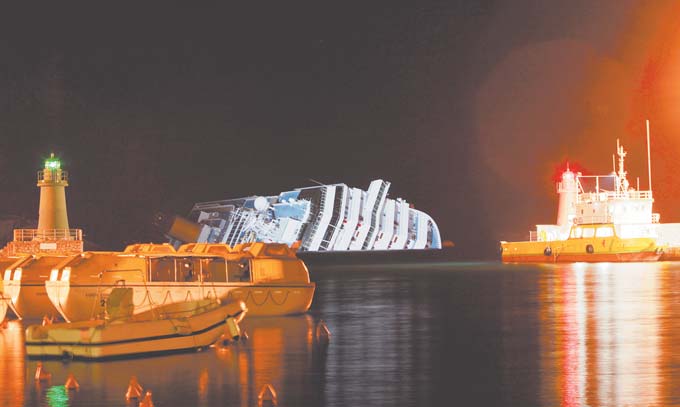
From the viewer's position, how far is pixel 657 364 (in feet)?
62.7

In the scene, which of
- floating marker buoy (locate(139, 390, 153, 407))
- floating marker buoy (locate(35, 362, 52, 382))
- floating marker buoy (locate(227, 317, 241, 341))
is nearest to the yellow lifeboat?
floating marker buoy (locate(227, 317, 241, 341))

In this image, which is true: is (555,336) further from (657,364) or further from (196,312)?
(196,312)

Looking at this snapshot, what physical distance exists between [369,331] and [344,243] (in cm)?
10802

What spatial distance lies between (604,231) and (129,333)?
61271 millimetres

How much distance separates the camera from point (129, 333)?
20.6m

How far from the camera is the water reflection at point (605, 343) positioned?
53.0 ft

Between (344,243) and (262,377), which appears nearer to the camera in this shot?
(262,377)

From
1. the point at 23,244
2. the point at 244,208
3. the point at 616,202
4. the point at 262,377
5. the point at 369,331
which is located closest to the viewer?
the point at 262,377

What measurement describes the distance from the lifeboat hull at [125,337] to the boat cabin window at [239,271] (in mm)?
9016

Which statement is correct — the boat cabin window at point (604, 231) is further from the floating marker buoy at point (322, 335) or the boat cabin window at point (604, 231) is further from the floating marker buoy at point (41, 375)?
the floating marker buoy at point (41, 375)

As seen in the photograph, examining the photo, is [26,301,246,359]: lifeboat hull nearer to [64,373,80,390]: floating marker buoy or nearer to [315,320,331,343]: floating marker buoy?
[64,373,80,390]: floating marker buoy

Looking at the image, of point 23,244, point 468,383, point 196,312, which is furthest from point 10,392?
point 23,244

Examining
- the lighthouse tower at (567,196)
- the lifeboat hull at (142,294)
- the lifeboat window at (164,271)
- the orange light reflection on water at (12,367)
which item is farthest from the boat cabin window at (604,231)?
the orange light reflection on water at (12,367)

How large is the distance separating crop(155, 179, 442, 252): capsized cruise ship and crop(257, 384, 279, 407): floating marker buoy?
112 metres
